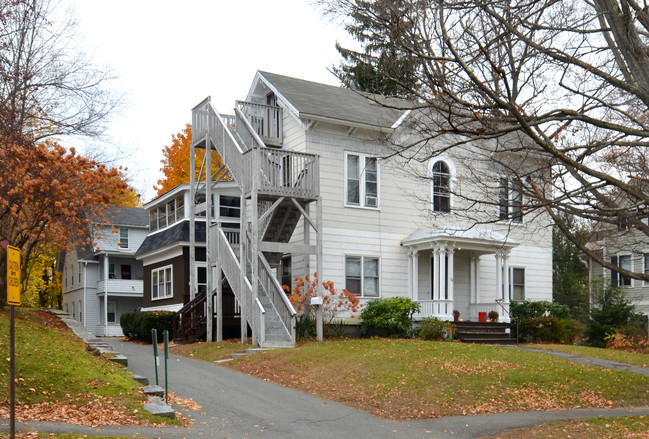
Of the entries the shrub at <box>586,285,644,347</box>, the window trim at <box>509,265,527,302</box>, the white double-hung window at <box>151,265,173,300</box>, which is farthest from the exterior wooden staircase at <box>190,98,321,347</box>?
the shrub at <box>586,285,644,347</box>

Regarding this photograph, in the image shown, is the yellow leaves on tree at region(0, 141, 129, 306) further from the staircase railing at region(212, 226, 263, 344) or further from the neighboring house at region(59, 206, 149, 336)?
the neighboring house at region(59, 206, 149, 336)

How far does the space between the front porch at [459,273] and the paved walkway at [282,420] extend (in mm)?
10496

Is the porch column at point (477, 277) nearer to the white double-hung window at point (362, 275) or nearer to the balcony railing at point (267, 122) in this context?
the white double-hung window at point (362, 275)

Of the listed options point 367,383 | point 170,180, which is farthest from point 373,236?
point 170,180

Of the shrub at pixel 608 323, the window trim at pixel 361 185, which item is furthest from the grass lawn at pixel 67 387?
the shrub at pixel 608 323

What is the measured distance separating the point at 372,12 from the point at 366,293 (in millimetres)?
14998

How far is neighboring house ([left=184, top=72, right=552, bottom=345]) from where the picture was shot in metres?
21.8

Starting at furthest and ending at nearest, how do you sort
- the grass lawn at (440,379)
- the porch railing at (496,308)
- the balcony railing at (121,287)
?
1. the balcony railing at (121,287)
2. the porch railing at (496,308)
3. the grass lawn at (440,379)

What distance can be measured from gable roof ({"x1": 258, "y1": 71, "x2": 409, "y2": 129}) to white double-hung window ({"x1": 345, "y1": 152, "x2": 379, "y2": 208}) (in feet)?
4.33

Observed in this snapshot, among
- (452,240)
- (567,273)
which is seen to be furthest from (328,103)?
(567,273)

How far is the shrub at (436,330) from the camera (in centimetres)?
2330

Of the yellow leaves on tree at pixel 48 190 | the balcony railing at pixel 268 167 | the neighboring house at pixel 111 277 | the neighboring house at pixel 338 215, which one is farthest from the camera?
the neighboring house at pixel 111 277

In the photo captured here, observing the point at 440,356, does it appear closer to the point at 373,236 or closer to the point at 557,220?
the point at 557,220

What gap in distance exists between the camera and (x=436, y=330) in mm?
23359
